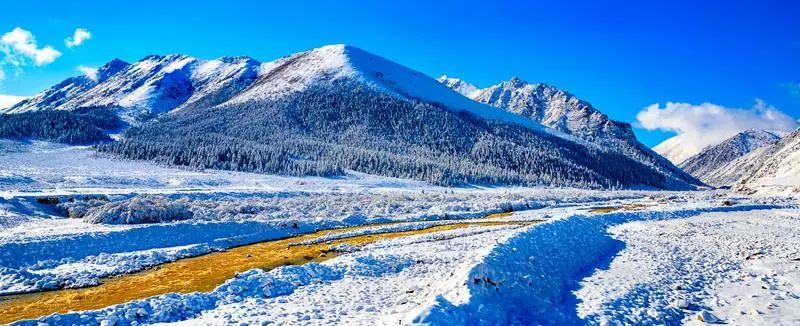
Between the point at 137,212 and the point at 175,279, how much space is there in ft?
84.0

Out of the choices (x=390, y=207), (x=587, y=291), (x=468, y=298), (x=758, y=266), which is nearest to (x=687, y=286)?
(x=587, y=291)

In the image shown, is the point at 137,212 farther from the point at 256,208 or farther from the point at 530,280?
the point at 530,280

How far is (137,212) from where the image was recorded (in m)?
50.8

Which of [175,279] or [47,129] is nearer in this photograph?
[175,279]

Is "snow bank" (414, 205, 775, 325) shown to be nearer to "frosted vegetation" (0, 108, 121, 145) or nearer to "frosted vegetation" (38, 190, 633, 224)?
"frosted vegetation" (38, 190, 633, 224)

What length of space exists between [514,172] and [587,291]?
176 m

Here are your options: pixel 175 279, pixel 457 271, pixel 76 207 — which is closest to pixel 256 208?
pixel 76 207

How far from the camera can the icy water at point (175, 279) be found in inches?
926

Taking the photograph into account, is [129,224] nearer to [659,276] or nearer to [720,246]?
[659,276]

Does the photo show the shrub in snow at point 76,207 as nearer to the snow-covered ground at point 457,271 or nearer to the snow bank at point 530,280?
the snow-covered ground at point 457,271

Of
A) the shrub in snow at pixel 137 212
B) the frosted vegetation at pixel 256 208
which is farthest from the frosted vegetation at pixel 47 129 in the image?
the shrub in snow at pixel 137 212

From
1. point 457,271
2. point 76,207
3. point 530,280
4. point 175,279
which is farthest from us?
point 76,207

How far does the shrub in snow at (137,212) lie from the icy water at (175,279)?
14116 mm

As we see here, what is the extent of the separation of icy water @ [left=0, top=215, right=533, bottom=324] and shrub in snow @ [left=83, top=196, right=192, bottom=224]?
1412cm
